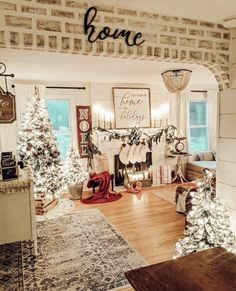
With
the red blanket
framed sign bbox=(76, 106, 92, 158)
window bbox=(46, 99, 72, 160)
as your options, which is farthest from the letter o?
the red blanket

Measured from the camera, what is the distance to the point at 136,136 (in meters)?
5.91

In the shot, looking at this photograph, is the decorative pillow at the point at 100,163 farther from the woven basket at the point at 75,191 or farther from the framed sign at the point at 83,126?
the woven basket at the point at 75,191

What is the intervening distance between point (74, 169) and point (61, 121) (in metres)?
1.16

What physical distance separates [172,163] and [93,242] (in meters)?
3.70

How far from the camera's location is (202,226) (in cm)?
250

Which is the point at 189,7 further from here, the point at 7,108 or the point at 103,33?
the point at 7,108

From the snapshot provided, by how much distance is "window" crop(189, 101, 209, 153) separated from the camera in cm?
695

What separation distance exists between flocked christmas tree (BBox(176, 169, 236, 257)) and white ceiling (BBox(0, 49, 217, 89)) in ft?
6.99

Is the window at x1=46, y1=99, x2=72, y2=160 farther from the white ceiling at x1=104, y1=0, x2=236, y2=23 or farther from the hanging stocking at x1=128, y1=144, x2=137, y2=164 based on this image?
the white ceiling at x1=104, y1=0, x2=236, y2=23

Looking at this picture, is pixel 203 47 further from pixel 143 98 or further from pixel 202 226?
pixel 143 98

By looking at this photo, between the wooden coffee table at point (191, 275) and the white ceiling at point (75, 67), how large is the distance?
2776mm

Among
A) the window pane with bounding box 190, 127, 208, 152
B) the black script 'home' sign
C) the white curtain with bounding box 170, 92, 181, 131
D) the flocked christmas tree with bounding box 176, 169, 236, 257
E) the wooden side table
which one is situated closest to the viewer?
the black script 'home' sign

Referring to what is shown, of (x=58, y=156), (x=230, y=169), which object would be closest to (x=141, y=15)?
(x=230, y=169)

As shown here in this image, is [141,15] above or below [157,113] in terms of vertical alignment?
above
